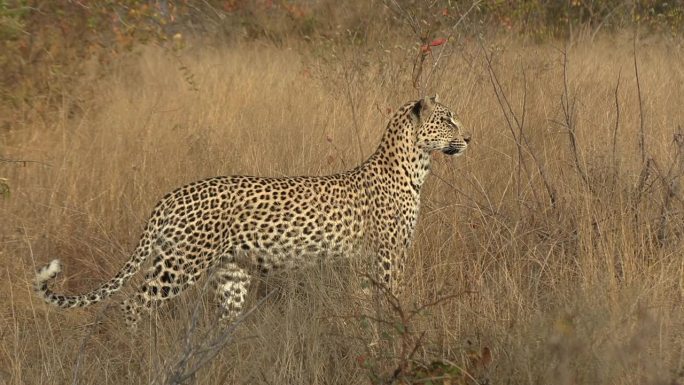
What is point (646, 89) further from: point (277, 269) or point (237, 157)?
point (277, 269)

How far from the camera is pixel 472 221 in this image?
5.97 meters

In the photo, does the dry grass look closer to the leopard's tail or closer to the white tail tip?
the leopard's tail

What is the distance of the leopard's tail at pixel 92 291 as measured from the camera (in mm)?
4957

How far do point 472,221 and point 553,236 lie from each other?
521mm

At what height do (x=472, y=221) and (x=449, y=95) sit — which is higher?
(x=449, y=95)

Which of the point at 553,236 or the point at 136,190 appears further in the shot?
the point at 136,190

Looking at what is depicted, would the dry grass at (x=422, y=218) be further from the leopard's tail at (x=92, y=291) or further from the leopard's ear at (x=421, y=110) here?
the leopard's ear at (x=421, y=110)

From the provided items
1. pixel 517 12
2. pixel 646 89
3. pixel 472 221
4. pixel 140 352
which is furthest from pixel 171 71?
pixel 140 352

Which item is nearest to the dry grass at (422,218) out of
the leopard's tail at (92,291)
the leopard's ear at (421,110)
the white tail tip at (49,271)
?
the leopard's tail at (92,291)

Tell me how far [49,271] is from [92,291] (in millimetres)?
368

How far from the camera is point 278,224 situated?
213 inches

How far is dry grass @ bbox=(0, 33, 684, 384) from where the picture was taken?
14.1 ft

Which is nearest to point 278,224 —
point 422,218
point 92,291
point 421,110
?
point 92,291

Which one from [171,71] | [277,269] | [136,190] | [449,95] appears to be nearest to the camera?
[277,269]
